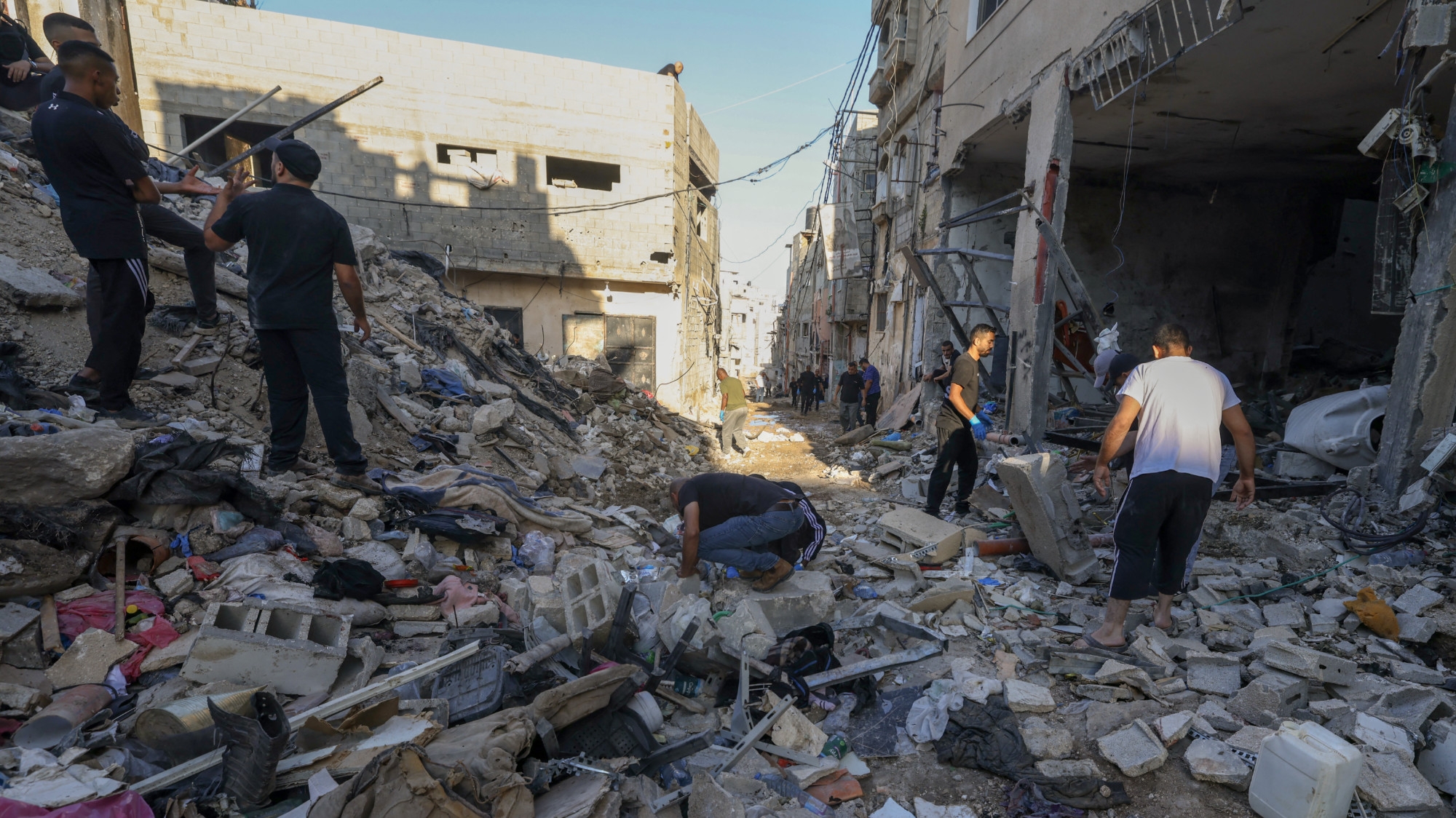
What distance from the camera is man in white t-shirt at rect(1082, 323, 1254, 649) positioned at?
3125 millimetres

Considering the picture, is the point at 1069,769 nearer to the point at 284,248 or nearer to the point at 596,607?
the point at 596,607

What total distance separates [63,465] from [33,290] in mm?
2546

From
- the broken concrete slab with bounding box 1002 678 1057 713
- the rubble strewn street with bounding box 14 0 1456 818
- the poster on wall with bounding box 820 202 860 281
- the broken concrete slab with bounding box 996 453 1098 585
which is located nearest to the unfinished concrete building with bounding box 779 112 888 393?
the poster on wall with bounding box 820 202 860 281

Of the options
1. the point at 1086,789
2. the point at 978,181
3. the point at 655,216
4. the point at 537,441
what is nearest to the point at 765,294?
the point at 655,216

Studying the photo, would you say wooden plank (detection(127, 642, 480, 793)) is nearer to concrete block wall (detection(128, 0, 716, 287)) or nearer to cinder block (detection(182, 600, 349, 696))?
cinder block (detection(182, 600, 349, 696))

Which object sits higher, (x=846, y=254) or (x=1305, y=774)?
(x=846, y=254)

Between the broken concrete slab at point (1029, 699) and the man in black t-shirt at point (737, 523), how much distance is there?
1475mm

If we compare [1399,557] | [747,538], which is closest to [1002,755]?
[747,538]

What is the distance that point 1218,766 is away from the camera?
2.31 meters

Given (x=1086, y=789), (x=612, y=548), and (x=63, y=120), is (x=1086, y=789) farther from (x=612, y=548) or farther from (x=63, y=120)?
(x=63, y=120)

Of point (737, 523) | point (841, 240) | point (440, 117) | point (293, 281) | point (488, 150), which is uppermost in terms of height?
point (440, 117)

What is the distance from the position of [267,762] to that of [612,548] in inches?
112

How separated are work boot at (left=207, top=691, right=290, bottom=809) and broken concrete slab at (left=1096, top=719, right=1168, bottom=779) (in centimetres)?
282

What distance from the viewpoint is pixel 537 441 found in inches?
255
